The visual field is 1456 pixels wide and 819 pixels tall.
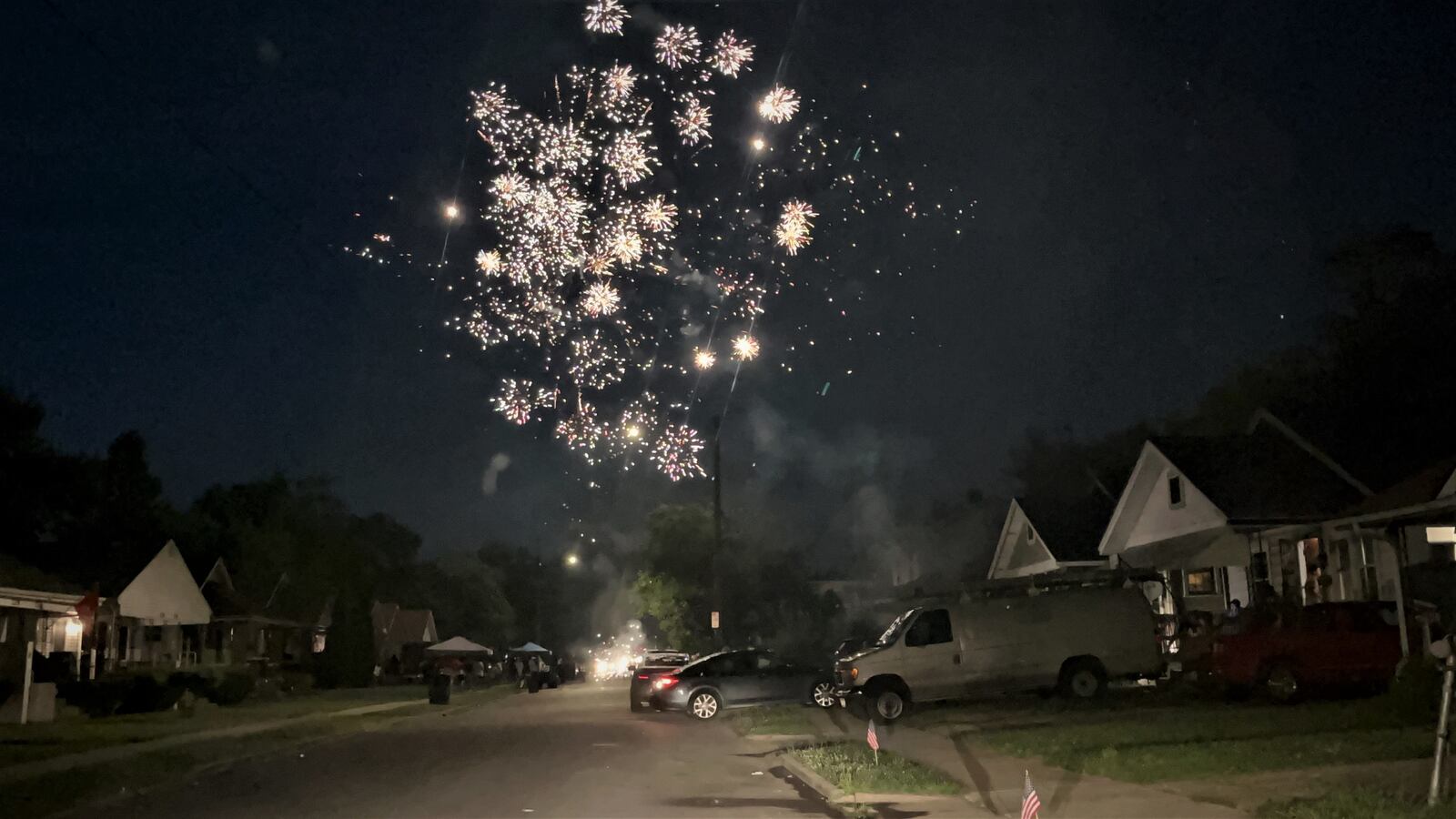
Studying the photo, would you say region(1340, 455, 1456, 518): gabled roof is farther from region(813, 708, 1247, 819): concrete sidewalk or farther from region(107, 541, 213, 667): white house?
region(107, 541, 213, 667): white house

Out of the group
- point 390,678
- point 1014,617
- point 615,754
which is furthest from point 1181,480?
point 390,678

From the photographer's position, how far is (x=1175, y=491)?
1232 inches

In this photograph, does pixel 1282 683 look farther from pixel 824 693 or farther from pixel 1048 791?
pixel 824 693

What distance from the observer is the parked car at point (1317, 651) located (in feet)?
64.7

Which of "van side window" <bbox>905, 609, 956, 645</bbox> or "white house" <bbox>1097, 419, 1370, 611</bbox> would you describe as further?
"white house" <bbox>1097, 419, 1370, 611</bbox>

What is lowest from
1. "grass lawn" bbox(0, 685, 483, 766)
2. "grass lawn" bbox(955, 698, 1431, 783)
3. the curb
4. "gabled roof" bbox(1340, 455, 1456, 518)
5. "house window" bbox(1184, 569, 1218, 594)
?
the curb

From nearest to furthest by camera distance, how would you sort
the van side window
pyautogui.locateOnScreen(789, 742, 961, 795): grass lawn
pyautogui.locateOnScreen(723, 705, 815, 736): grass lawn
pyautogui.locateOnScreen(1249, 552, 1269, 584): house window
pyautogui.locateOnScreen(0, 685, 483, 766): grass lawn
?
1. pyautogui.locateOnScreen(789, 742, 961, 795): grass lawn
2. pyautogui.locateOnScreen(0, 685, 483, 766): grass lawn
3. pyautogui.locateOnScreen(723, 705, 815, 736): grass lawn
4. the van side window
5. pyautogui.locateOnScreen(1249, 552, 1269, 584): house window

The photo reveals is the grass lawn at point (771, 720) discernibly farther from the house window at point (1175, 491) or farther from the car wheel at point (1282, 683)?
the house window at point (1175, 491)

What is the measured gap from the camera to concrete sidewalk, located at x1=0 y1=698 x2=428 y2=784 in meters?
17.7

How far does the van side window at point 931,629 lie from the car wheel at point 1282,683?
5513mm

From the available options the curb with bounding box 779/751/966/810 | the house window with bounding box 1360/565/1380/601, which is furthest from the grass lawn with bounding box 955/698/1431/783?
the house window with bounding box 1360/565/1380/601

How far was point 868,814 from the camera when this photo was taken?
488 inches

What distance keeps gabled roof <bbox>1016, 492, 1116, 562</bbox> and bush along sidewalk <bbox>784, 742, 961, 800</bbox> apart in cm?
2340

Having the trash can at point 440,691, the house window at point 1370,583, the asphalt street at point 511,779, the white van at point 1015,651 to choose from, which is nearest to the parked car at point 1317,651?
the white van at point 1015,651
